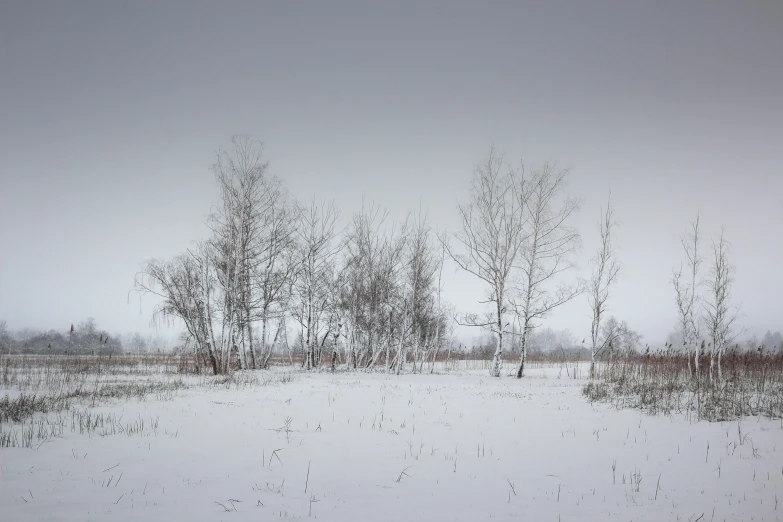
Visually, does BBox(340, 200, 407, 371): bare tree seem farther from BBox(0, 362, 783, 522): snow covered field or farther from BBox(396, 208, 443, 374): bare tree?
BBox(0, 362, 783, 522): snow covered field

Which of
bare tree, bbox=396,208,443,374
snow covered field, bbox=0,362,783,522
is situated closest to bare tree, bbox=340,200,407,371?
bare tree, bbox=396,208,443,374

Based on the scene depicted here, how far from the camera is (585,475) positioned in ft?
18.0

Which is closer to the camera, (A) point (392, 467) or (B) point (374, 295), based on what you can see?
(A) point (392, 467)

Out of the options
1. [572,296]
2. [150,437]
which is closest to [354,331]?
[572,296]

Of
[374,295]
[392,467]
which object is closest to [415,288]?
[374,295]

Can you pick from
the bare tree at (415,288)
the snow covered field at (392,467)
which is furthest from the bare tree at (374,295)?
the snow covered field at (392,467)

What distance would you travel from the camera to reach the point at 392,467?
5.67m

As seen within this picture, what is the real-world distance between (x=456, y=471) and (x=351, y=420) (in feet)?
11.2

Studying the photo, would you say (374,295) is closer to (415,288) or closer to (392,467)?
(415,288)

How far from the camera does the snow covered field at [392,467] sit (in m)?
4.29

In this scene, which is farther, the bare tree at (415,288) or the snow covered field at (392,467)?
the bare tree at (415,288)

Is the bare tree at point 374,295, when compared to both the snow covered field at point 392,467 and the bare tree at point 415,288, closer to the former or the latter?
the bare tree at point 415,288

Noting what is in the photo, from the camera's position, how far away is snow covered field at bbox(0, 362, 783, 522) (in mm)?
4293

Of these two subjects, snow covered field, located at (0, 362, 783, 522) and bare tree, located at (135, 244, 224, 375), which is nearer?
snow covered field, located at (0, 362, 783, 522)
